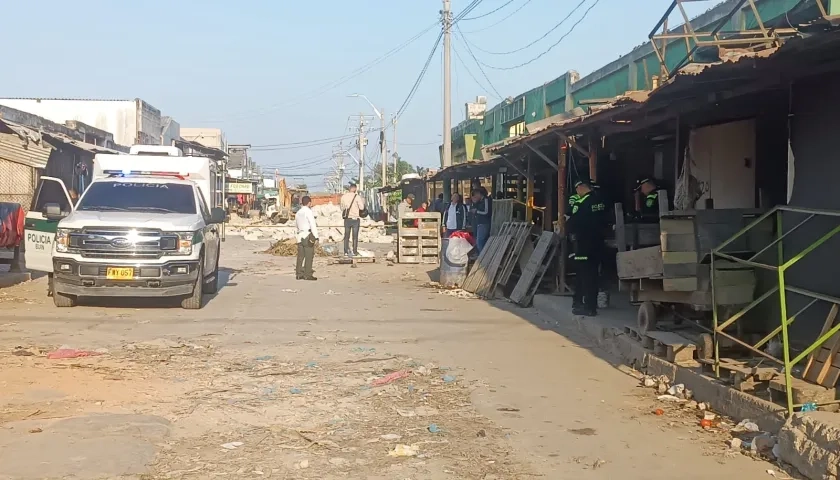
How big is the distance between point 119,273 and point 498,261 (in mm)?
6732

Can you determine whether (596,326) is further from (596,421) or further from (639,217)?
(596,421)

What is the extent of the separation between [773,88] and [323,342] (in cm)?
579

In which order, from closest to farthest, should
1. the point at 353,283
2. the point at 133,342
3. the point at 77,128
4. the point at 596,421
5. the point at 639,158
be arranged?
the point at 596,421 < the point at 133,342 < the point at 639,158 < the point at 353,283 < the point at 77,128

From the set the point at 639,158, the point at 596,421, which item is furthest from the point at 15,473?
the point at 639,158

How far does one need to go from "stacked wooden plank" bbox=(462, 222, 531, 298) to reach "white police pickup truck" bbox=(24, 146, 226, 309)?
4.96m

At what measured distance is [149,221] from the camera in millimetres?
12375

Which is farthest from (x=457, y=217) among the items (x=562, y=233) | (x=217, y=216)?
(x=217, y=216)

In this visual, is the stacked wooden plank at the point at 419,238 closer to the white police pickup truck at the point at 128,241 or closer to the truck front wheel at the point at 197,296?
the white police pickup truck at the point at 128,241

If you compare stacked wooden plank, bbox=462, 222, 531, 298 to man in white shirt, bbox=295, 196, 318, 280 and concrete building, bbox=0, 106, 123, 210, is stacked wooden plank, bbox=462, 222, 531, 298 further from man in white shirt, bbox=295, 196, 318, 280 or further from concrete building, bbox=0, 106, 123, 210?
concrete building, bbox=0, 106, 123, 210

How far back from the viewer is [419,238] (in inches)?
922

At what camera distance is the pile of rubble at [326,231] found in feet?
122

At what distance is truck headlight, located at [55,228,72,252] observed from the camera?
12.2 metres

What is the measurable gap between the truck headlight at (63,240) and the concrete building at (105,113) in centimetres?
3354

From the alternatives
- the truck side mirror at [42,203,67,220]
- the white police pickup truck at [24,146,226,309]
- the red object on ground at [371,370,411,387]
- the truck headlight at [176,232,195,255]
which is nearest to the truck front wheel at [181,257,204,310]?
the white police pickup truck at [24,146,226,309]
